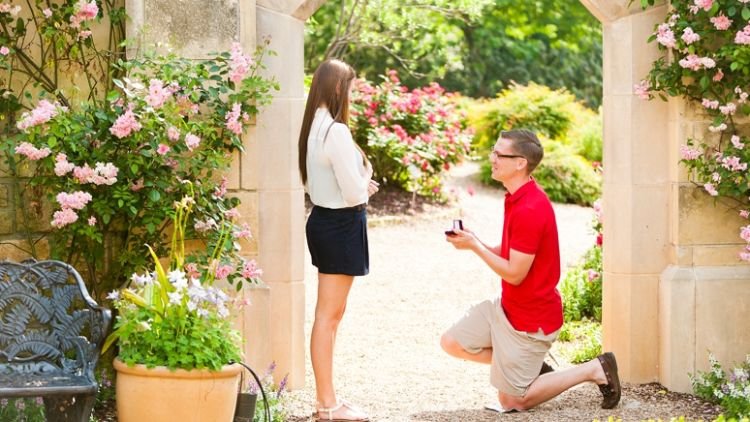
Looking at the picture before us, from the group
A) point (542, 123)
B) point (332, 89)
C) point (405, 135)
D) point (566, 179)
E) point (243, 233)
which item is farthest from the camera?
point (542, 123)

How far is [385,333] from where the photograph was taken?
844 cm

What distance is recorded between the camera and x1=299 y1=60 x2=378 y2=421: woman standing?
523 centimetres

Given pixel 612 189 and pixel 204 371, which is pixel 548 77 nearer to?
pixel 612 189

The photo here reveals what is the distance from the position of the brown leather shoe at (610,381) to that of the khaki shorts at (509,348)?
0.27 meters

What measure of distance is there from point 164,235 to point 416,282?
4.93 metres

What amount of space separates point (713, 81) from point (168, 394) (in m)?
3.19

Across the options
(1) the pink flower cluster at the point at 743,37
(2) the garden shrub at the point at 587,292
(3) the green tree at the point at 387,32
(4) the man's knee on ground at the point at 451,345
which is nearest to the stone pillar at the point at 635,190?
(1) the pink flower cluster at the point at 743,37

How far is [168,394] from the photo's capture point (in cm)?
461

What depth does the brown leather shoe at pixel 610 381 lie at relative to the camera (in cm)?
568

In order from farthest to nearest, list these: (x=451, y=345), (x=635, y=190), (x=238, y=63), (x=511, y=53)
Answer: (x=511, y=53)
(x=635, y=190)
(x=451, y=345)
(x=238, y=63)

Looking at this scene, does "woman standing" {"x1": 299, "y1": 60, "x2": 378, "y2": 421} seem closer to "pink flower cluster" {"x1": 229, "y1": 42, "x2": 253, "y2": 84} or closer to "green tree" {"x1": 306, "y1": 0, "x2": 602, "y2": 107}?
"pink flower cluster" {"x1": 229, "y1": 42, "x2": 253, "y2": 84}

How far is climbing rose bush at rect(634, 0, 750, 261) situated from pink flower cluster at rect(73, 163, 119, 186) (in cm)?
271

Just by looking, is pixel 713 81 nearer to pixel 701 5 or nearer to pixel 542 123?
pixel 701 5

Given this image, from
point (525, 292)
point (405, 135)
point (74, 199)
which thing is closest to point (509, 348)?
point (525, 292)
